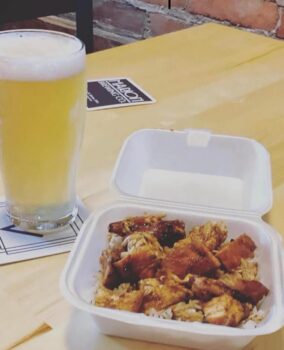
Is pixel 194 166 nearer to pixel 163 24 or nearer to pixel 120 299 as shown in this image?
pixel 120 299

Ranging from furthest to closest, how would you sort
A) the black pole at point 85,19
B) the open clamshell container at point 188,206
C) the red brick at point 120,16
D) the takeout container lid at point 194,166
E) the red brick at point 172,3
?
1. the red brick at point 120,16
2. the red brick at point 172,3
3. the black pole at point 85,19
4. the takeout container lid at point 194,166
5. the open clamshell container at point 188,206

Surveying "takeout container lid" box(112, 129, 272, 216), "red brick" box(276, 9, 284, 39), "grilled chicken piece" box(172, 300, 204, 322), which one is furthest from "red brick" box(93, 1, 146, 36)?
"grilled chicken piece" box(172, 300, 204, 322)

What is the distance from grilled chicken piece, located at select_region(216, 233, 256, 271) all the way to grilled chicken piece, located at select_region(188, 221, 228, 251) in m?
0.01

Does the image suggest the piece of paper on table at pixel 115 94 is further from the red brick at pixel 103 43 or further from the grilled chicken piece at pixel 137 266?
the red brick at pixel 103 43

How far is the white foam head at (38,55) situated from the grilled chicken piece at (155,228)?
15 centimetres

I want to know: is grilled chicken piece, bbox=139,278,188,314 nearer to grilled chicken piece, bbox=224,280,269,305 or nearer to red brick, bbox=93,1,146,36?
grilled chicken piece, bbox=224,280,269,305

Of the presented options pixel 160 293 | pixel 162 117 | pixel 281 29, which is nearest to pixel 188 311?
pixel 160 293

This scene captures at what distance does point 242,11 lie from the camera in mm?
1799

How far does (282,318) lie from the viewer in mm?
481

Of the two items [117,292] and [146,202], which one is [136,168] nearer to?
[146,202]

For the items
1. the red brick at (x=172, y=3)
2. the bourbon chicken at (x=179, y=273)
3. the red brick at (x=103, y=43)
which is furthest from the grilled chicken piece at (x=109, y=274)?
the red brick at (x=103, y=43)

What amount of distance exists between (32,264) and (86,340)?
117 millimetres

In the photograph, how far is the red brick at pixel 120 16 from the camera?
202cm

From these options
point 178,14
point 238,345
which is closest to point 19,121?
point 238,345
